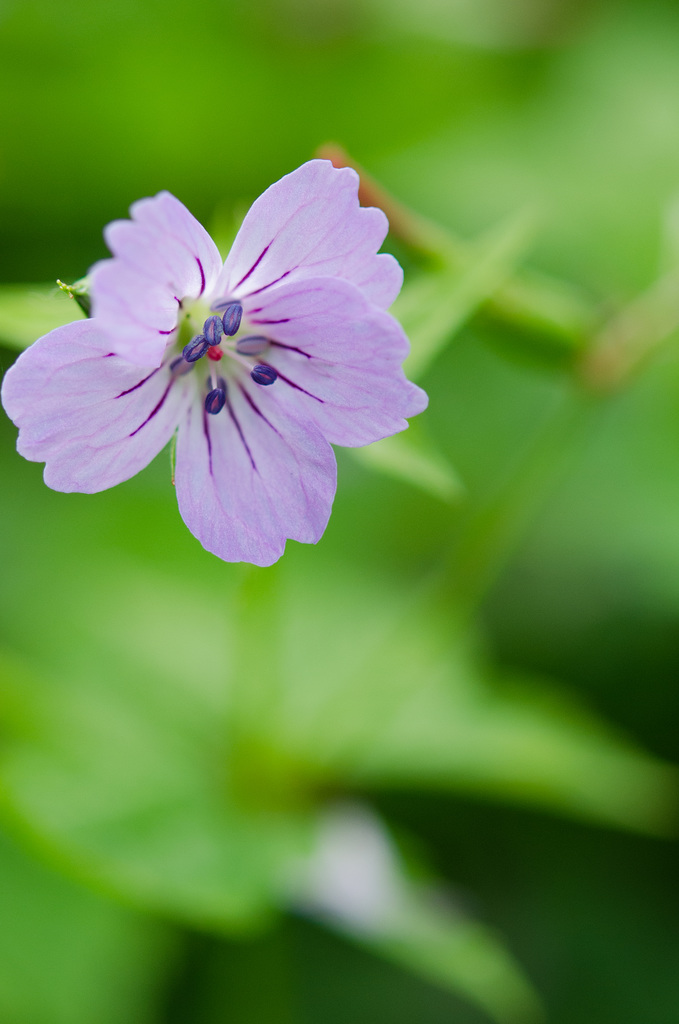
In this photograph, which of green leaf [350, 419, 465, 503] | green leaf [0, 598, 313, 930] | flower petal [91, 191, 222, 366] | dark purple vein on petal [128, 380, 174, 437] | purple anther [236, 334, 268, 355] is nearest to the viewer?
flower petal [91, 191, 222, 366]

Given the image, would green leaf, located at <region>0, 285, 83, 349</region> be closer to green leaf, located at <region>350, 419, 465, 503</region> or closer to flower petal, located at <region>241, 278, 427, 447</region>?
flower petal, located at <region>241, 278, 427, 447</region>

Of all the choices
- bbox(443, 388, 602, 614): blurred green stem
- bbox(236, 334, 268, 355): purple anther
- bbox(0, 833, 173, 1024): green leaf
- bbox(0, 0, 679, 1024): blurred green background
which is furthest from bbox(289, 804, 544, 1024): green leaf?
bbox(236, 334, 268, 355): purple anther

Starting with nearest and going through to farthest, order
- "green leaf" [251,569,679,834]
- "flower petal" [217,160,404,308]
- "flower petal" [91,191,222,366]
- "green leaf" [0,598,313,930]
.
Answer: "flower petal" [91,191,222,366] → "flower petal" [217,160,404,308] → "green leaf" [0,598,313,930] → "green leaf" [251,569,679,834]

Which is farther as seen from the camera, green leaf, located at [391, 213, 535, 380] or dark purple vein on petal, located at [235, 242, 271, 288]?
green leaf, located at [391, 213, 535, 380]

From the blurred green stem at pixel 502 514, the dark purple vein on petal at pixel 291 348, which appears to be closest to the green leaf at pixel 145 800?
the blurred green stem at pixel 502 514

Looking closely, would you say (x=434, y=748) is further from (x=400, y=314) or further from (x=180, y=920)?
(x=400, y=314)

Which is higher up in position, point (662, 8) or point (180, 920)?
point (662, 8)

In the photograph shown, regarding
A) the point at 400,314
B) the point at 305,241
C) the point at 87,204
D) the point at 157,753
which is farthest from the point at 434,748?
the point at 87,204
